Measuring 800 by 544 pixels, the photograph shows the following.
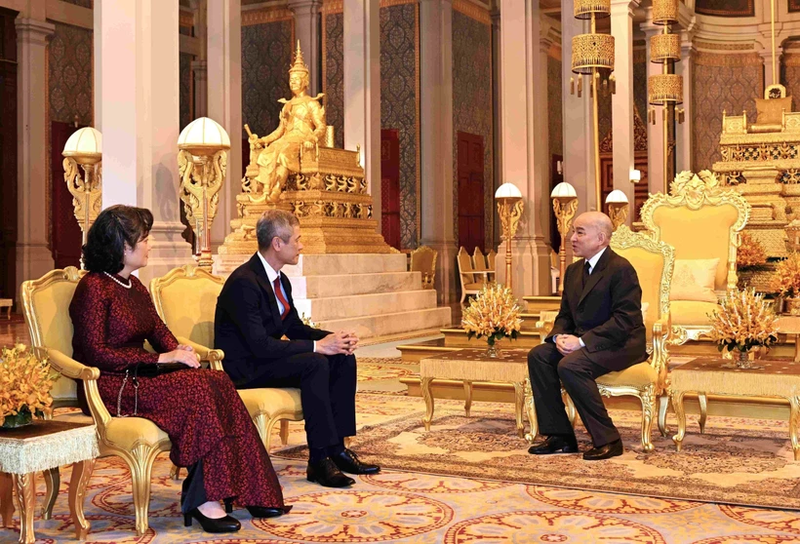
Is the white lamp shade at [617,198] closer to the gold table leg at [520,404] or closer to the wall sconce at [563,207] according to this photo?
the wall sconce at [563,207]

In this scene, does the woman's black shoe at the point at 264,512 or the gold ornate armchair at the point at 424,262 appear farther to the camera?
the gold ornate armchair at the point at 424,262

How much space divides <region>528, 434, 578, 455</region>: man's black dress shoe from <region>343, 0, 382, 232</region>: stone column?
7.80 metres

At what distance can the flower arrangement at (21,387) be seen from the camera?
335 cm

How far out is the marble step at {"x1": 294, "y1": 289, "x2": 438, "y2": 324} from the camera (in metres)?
9.95

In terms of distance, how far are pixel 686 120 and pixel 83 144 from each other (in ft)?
50.3

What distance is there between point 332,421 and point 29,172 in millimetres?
12009

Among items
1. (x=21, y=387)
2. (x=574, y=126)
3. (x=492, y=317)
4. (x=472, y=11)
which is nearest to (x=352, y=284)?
(x=574, y=126)

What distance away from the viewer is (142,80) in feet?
23.8

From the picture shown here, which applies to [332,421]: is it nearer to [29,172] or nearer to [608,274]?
[608,274]

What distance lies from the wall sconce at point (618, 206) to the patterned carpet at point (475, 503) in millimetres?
8263

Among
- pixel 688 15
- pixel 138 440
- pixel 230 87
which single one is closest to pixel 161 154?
pixel 138 440

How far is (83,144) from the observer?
7801mm

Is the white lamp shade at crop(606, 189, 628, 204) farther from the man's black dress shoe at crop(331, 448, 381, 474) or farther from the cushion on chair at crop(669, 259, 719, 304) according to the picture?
the man's black dress shoe at crop(331, 448, 381, 474)

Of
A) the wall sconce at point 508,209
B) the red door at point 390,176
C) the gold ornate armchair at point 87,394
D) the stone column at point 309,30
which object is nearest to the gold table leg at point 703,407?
the gold ornate armchair at point 87,394
